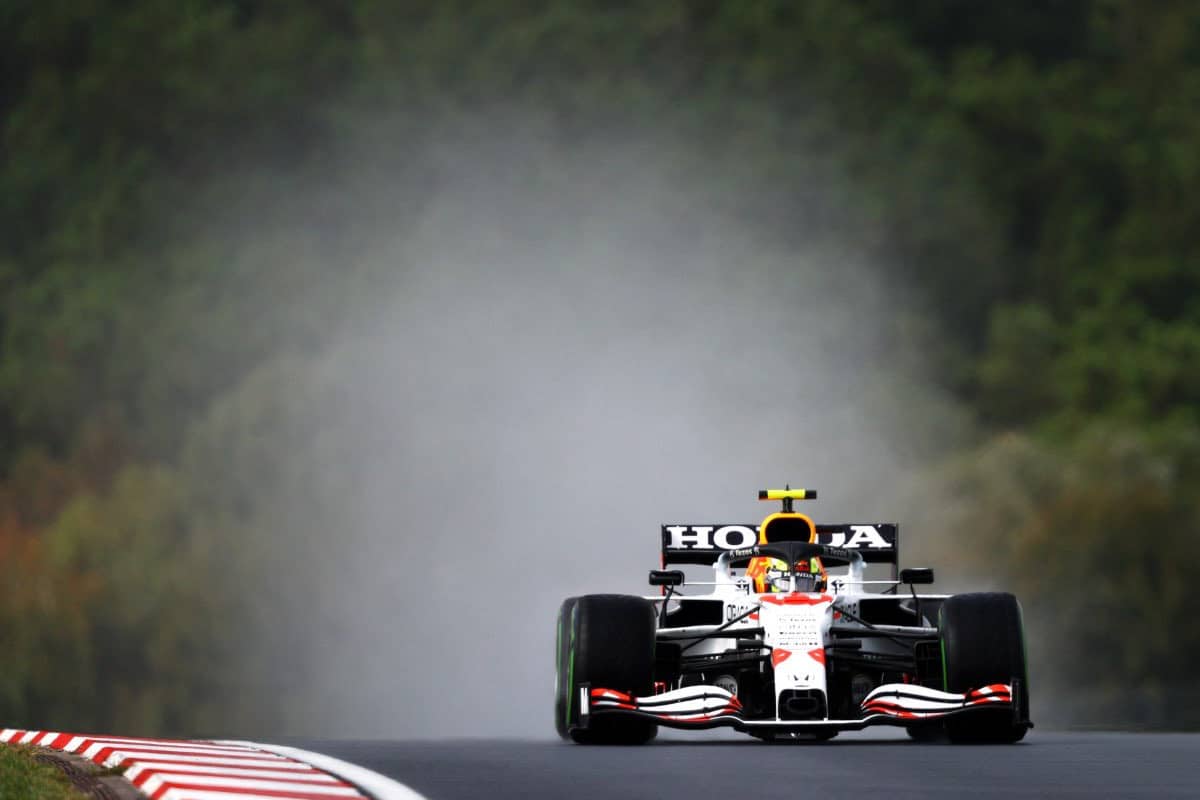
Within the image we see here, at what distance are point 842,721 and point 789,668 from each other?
24.6 inches

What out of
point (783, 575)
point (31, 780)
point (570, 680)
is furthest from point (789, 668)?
point (31, 780)

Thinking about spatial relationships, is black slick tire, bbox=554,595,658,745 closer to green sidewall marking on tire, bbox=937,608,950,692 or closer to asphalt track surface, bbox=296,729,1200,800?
asphalt track surface, bbox=296,729,1200,800

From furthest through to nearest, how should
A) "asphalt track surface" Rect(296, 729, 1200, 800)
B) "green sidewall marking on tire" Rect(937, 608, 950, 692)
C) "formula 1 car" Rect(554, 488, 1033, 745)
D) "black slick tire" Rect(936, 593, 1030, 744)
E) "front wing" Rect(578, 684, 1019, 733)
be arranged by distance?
"green sidewall marking on tire" Rect(937, 608, 950, 692) → "black slick tire" Rect(936, 593, 1030, 744) → "formula 1 car" Rect(554, 488, 1033, 745) → "front wing" Rect(578, 684, 1019, 733) → "asphalt track surface" Rect(296, 729, 1200, 800)

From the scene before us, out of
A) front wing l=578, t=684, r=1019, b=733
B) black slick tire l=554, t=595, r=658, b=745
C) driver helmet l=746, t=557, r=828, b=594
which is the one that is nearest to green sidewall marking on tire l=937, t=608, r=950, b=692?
front wing l=578, t=684, r=1019, b=733

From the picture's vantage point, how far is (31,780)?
1475 cm

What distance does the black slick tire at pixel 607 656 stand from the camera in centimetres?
2061

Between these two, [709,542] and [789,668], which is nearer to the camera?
[789,668]

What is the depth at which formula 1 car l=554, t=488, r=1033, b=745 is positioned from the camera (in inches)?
795

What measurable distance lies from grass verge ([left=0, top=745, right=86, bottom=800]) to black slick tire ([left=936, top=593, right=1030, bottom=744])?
772 centimetres

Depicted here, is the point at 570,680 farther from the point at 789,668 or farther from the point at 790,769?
the point at 790,769

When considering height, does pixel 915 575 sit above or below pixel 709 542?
below

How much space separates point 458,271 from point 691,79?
15.3 metres

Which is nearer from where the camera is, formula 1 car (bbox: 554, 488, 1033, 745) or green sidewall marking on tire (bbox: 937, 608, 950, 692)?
formula 1 car (bbox: 554, 488, 1033, 745)

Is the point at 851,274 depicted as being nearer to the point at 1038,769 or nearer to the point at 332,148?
the point at 332,148
